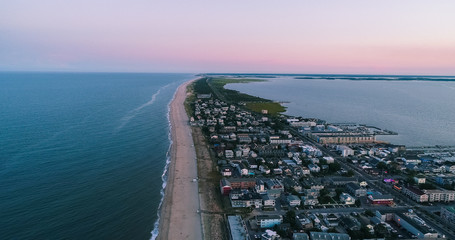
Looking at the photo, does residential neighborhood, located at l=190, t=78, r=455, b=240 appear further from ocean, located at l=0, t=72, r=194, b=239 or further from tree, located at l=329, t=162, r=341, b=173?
ocean, located at l=0, t=72, r=194, b=239

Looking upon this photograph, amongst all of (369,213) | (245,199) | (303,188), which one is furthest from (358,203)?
(245,199)

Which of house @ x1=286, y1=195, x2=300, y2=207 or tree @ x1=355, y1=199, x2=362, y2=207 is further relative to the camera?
tree @ x1=355, y1=199, x2=362, y2=207

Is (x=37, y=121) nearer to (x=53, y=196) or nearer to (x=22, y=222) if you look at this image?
(x=53, y=196)

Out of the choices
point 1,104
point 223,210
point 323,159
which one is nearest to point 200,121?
point 323,159

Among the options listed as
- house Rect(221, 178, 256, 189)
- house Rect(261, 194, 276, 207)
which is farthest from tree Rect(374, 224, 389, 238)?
house Rect(221, 178, 256, 189)

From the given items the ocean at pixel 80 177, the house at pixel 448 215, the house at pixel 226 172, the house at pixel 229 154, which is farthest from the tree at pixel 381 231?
the house at pixel 229 154

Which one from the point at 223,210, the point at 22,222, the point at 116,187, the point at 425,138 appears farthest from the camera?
the point at 425,138

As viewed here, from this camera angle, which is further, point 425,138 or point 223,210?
point 425,138
